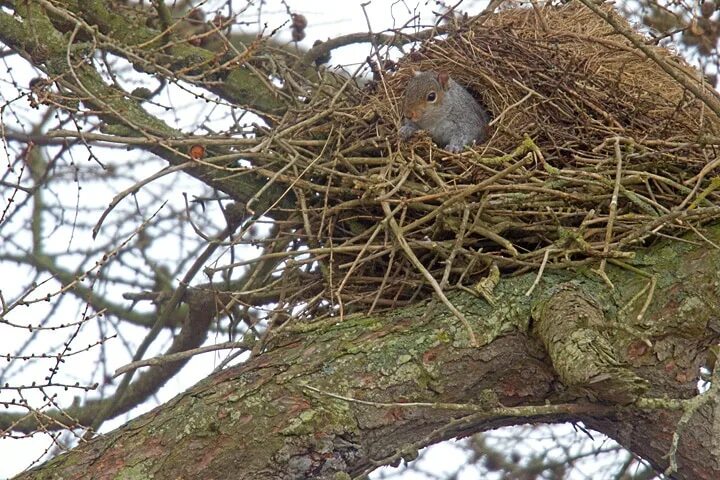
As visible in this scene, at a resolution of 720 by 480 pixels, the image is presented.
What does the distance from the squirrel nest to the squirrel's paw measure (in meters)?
0.04

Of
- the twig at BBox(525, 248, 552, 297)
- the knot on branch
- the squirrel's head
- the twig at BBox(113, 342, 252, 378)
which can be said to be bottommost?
the knot on branch

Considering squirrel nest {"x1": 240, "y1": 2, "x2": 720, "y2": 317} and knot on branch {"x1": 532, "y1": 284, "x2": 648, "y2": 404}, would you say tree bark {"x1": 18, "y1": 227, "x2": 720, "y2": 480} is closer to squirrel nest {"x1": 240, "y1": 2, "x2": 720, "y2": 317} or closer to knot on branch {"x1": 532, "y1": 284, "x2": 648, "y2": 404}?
knot on branch {"x1": 532, "y1": 284, "x2": 648, "y2": 404}

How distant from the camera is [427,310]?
303 centimetres

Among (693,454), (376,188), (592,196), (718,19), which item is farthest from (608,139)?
(718,19)

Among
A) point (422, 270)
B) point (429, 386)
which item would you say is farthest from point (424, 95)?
point (429, 386)

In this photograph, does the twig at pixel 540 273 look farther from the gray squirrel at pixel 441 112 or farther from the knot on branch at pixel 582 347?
the gray squirrel at pixel 441 112

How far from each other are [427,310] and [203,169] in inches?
47.4

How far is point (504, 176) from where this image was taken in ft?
10.4

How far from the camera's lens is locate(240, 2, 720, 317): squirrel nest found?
122 inches

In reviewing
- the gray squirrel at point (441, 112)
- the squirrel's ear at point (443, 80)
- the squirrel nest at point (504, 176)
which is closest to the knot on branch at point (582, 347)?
the squirrel nest at point (504, 176)

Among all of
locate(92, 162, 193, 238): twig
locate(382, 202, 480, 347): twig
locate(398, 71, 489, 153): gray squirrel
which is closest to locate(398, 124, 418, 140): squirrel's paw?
locate(398, 71, 489, 153): gray squirrel

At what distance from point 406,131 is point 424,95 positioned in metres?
0.25

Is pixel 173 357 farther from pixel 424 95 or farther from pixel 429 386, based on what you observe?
pixel 424 95

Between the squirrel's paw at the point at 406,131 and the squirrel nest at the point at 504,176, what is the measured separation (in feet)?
0.15
